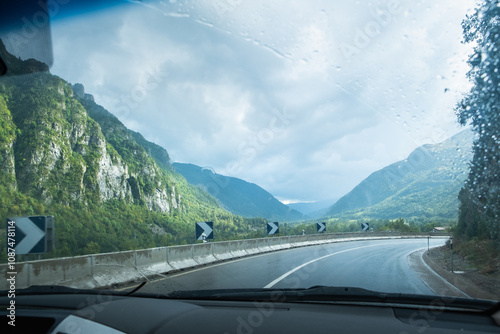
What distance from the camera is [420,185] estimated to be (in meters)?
7.22

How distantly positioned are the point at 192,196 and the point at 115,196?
34.8 feet

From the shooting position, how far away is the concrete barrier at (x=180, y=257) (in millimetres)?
A: 14275

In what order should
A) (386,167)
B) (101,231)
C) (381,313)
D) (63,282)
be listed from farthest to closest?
(101,231), (63,282), (386,167), (381,313)

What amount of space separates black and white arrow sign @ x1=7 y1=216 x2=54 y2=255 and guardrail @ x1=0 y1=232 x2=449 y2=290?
314mm

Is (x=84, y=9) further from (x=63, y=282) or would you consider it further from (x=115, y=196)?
(x=115, y=196)

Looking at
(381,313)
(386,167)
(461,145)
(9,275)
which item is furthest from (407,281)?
(9,275)

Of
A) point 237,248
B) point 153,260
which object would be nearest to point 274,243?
point 237,248

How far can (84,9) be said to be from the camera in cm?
899

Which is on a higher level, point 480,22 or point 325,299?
point 480,22

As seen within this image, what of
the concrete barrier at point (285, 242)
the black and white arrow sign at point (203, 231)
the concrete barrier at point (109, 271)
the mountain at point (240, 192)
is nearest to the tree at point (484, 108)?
the concrete barrier at point (109, 271)

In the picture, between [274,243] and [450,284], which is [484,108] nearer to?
[450,284]

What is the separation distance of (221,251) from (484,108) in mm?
15251

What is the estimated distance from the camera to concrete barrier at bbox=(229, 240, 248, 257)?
2034 centimetres

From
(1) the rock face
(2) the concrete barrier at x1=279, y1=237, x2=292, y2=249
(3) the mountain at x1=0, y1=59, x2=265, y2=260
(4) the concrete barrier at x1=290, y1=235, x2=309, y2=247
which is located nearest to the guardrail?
(2) the concrete barrier at x1=279, y1=237, x2=292, y2=249
